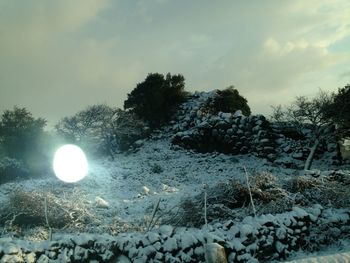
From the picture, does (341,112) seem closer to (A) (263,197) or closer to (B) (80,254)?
(A) (263,197)

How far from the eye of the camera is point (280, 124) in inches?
1342

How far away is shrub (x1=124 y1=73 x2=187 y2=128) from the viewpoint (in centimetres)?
3922

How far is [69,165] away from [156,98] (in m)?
14.4

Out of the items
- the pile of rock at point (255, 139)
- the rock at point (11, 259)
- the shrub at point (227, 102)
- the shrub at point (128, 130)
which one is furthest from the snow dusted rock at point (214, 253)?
the shrub at point (227, 102)

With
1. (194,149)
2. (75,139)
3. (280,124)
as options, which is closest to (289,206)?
(194,149)

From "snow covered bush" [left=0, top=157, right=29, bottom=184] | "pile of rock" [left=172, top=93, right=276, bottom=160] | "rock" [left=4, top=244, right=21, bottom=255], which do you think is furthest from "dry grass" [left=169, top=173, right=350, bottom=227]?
"snow covered bush" [left=0, top=157, right=29, bottom=184]

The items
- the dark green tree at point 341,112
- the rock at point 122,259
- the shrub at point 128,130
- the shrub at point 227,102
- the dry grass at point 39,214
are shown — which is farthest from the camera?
the shrub at point 227,102

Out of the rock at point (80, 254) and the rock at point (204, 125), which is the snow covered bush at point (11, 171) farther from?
the rock at point (80, 254)

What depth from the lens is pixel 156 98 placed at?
3925cm

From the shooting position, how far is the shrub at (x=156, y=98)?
129 feet

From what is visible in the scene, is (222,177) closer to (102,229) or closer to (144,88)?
(102,229)

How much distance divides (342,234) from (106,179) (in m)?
14.9

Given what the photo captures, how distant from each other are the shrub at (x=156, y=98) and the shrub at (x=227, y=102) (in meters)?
3.86

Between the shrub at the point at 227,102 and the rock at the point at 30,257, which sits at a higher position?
the shrub at the point at 227,102
